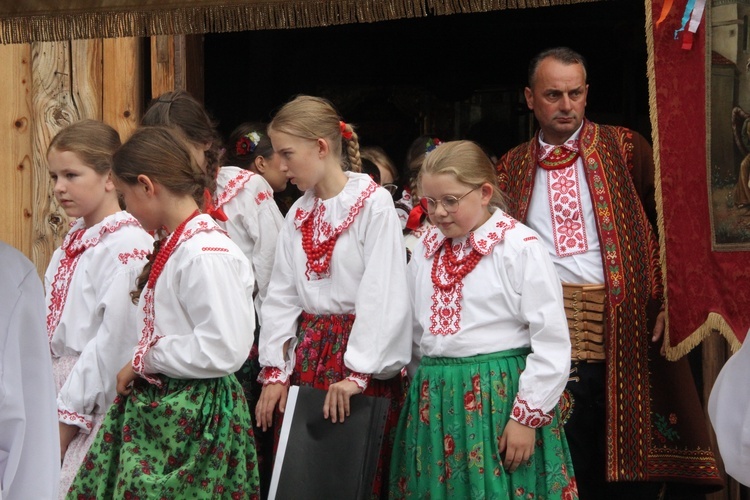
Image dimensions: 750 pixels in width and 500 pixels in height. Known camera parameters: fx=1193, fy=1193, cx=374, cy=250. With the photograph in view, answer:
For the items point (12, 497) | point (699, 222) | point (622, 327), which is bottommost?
point (12, 497)

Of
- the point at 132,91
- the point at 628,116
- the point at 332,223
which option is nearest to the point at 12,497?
the point at 332,223

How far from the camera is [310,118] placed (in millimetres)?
4590

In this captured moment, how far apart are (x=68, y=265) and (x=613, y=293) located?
2120 mm

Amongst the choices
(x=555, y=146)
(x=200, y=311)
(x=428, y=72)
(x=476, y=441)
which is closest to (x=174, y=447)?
A: (x=200, y=311)

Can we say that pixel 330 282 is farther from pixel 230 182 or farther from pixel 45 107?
pixel 45 107

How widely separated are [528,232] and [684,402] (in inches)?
43.9

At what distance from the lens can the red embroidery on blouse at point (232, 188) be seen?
5.13m

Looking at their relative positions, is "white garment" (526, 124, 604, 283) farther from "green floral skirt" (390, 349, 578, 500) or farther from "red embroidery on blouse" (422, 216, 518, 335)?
"green floral skirt" (390, 349, 578, 500)

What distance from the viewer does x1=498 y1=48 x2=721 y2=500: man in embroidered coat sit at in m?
4.72

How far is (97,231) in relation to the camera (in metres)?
4.52

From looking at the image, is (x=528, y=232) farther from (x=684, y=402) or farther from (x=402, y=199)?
(x=402, y=199)

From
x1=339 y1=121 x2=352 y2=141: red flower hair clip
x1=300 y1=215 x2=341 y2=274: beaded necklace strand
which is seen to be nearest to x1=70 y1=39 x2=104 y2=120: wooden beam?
x1=339 y1=121 x2=352 y2=141: red flower hair clip

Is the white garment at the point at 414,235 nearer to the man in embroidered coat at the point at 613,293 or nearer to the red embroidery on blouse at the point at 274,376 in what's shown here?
the man in embroidered coat at the point at 613,293

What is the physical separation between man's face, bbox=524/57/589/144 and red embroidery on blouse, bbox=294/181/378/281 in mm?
855
